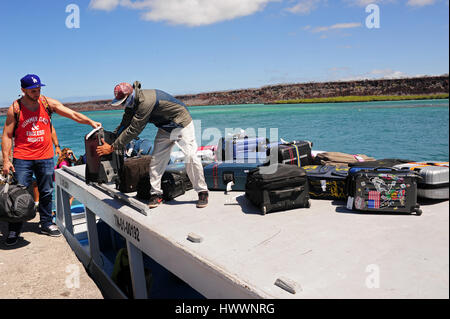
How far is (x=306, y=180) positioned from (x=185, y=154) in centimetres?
124

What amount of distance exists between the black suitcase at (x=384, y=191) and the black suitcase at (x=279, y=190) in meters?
0.44

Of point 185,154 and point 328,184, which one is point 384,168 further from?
point 185,154

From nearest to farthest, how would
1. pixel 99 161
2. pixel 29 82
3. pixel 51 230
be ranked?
pixel 29 82, pixel 99 161, pixel 51 230

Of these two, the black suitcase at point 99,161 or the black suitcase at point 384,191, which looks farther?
the black suitcase at point 99,161

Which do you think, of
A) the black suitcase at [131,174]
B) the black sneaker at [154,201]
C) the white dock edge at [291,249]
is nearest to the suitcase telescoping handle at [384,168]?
the white dock edge at [291,249]

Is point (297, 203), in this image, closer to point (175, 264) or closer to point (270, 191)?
point (270, 191)

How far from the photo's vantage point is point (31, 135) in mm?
4199

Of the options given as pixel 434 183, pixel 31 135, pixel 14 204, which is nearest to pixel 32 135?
pixel 31 135

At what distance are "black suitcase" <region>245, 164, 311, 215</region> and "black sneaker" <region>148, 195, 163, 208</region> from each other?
99cm

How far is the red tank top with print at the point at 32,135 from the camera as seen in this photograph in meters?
4.14

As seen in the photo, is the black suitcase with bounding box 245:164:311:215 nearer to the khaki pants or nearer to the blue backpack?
the khaki pants

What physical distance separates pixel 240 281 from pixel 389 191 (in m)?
1.69

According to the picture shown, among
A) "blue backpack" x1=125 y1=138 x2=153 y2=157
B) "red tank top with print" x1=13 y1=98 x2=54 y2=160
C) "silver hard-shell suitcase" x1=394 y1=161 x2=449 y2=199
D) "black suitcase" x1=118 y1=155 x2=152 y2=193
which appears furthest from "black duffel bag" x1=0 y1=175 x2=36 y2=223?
"silver hard-shell suitcase" x1=394 y1=161 x2=449 y2=199

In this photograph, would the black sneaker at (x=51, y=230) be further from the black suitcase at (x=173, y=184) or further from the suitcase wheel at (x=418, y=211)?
the suitcase wheel at (x=418, y=211)
